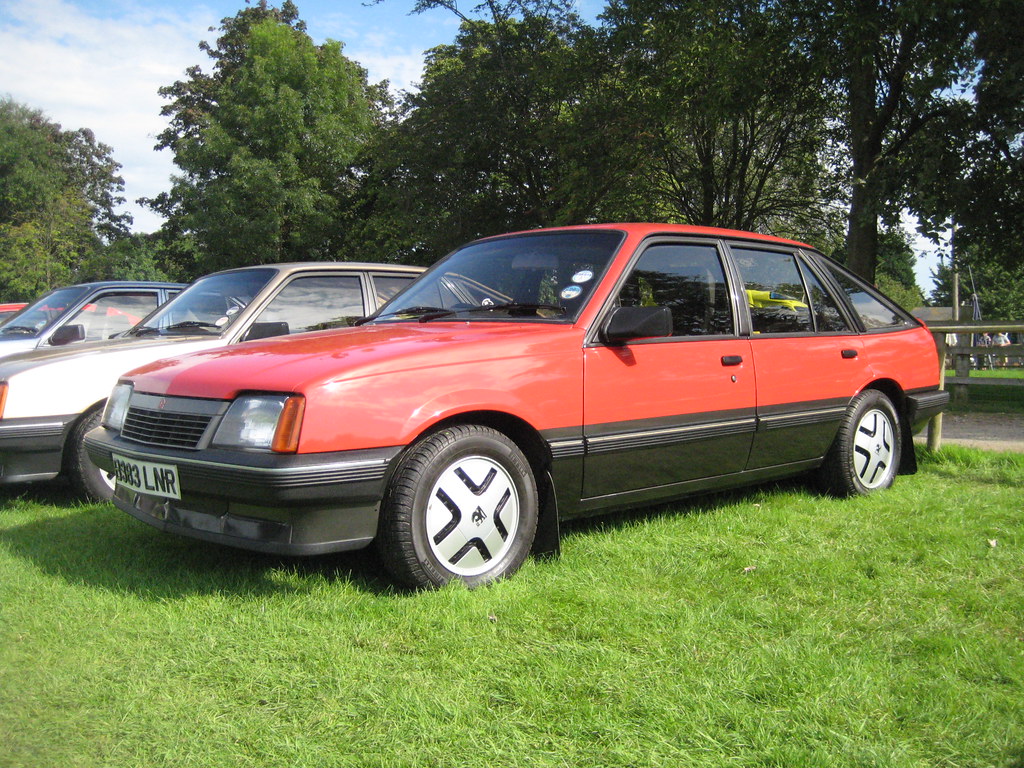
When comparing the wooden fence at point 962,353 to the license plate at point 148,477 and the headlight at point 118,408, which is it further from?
the headlight at point 118,408

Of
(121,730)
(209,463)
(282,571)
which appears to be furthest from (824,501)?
(121,730)

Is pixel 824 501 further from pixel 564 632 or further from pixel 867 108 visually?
pixel 867 108

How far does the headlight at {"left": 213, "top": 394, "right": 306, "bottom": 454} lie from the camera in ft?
10.5

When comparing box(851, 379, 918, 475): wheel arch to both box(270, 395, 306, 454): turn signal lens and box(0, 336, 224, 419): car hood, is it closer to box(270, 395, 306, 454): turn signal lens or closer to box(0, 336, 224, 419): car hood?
box(270, 395, 306, 454): turn signal lens

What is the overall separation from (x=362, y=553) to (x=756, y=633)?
191 cm

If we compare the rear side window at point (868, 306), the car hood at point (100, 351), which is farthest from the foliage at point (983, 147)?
the car hood at point (100, 351)

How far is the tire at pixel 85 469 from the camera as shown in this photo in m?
5.32

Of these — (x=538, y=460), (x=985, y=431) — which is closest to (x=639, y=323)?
(x=538, y=460)

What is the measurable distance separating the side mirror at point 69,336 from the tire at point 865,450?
564cm

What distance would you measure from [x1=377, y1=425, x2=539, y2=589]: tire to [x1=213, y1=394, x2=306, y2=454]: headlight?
1.48 feet

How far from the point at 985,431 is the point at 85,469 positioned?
8.39 metres

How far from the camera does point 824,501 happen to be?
5.17 meters

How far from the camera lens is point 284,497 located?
123 inches

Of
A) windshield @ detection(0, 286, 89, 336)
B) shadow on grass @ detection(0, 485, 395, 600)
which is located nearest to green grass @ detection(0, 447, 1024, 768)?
shadow on grass @ detection(0, 485, 395, 600)
